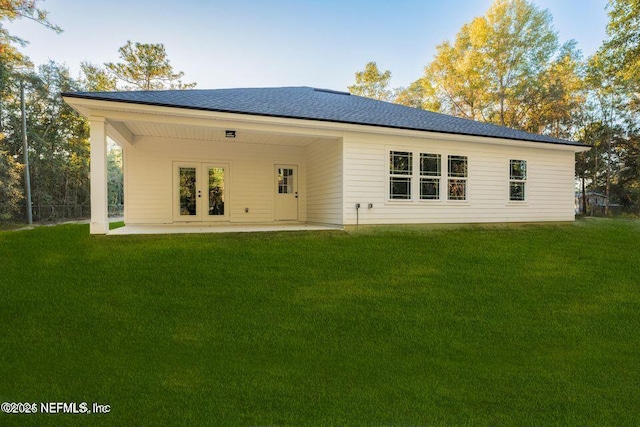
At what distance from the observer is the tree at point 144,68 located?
25750 millimetres

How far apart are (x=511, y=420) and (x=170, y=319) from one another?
A: 3629 millimetres

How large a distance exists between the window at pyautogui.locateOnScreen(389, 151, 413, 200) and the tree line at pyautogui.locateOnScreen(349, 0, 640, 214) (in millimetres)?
19243

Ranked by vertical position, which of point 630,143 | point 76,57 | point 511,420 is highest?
point 76,57

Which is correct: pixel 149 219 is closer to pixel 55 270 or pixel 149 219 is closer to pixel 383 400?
pixel 55 270

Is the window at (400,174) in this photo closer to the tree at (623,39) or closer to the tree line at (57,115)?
the tree at (623,39)

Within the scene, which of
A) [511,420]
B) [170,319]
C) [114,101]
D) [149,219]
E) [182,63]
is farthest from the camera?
[182,63]

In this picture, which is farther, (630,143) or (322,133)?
(630,143)

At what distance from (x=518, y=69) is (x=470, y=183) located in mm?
19040

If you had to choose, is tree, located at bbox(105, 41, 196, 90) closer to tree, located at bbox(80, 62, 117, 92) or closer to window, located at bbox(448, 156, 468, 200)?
tree, located at bbox(80, 62, 117, 92)

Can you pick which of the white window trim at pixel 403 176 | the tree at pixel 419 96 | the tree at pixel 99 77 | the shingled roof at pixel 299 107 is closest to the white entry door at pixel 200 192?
the shingled roof at pixel 299 107

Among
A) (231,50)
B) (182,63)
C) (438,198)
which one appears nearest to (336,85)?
(182,63)

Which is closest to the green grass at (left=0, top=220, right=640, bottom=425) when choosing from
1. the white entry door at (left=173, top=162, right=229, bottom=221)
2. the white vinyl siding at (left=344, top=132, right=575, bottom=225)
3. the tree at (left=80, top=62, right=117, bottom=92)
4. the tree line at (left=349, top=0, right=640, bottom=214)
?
the white vinyl siding at (left=344, top=132, right=575, bottom=225)

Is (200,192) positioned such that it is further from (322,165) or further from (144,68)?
(144,68)

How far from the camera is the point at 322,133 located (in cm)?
925
